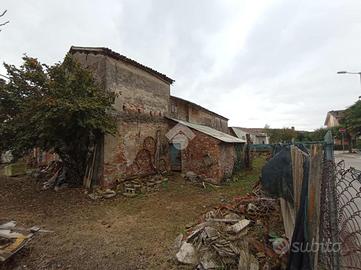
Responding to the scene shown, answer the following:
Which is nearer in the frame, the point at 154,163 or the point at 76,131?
the point at 76,131

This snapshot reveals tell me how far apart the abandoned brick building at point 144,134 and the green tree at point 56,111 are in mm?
1067

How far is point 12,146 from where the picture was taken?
973 centimetres

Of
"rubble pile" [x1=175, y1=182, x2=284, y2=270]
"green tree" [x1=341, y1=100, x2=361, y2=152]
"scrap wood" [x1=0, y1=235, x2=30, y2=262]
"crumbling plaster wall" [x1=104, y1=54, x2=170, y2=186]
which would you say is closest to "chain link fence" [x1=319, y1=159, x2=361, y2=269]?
"rubble pile" [x1=175, y1=182, x2=284, y2=270]

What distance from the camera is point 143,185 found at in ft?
35.4

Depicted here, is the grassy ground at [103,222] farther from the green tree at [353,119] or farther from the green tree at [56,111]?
the green tree at [353,119]

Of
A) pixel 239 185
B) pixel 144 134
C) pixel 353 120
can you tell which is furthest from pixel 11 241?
pixel 353 120

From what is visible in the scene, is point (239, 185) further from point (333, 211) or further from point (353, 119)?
point (353, 119)

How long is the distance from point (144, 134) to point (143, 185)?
279cm

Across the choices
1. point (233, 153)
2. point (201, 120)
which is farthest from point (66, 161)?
point (201, 120)

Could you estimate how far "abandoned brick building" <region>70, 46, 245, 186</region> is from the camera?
1052 centimetres

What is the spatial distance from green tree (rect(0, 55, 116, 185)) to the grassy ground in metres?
1.94

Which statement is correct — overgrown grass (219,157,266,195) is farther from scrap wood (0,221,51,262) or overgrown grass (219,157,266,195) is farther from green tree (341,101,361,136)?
green tree (341,101,361,136)

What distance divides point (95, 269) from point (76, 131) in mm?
6226

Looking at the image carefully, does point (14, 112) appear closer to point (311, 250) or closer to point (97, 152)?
point (97, 152)
